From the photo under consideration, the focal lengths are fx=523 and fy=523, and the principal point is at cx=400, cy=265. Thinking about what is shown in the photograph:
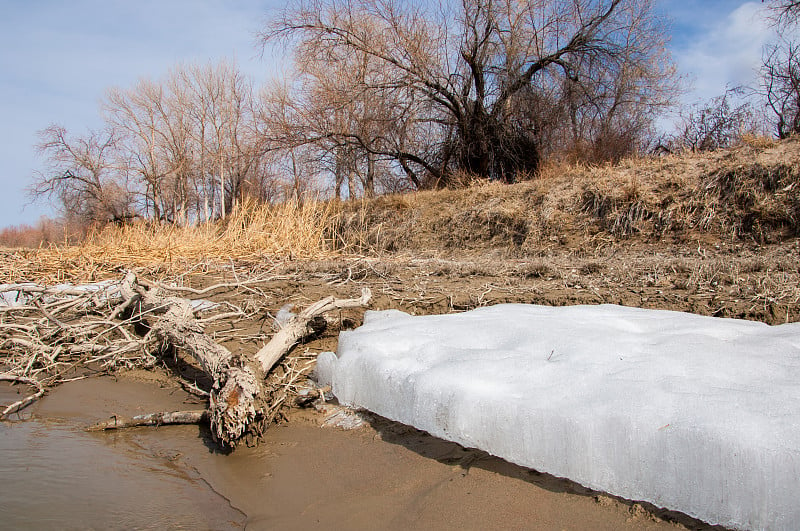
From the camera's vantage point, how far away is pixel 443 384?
2254 mm

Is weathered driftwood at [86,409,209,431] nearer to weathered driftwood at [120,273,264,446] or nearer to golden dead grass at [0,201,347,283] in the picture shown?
weathered driftwood at [120,273,264,446]

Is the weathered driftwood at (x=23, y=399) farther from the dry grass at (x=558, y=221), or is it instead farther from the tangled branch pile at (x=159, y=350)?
the dry grass at (x=558, y=221)

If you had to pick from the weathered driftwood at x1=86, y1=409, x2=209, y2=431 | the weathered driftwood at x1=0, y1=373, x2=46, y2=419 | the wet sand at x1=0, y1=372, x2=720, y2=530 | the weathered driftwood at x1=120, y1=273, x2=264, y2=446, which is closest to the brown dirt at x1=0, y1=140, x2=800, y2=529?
the wet sand at x1=0, y1=372, x2=720, y2=530

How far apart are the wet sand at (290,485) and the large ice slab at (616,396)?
0.10 metres

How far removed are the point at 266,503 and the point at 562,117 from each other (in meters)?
12.5

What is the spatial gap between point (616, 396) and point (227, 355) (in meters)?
1.91

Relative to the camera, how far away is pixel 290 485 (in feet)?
6.67

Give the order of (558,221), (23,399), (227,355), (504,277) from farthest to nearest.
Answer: (558,221) → (504,277) → (23,399) → (227,355)

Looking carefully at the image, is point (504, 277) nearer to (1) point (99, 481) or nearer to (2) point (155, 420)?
(2) point (155, 420)

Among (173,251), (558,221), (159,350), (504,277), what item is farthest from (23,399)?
(558,221)

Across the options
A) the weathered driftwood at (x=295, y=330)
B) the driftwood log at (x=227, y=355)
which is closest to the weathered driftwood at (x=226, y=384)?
the driftwood log at (x=227, y=355)

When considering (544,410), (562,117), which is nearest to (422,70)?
(562,117)

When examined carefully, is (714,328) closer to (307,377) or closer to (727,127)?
(307,377)

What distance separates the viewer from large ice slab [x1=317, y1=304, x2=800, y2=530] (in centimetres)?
158
